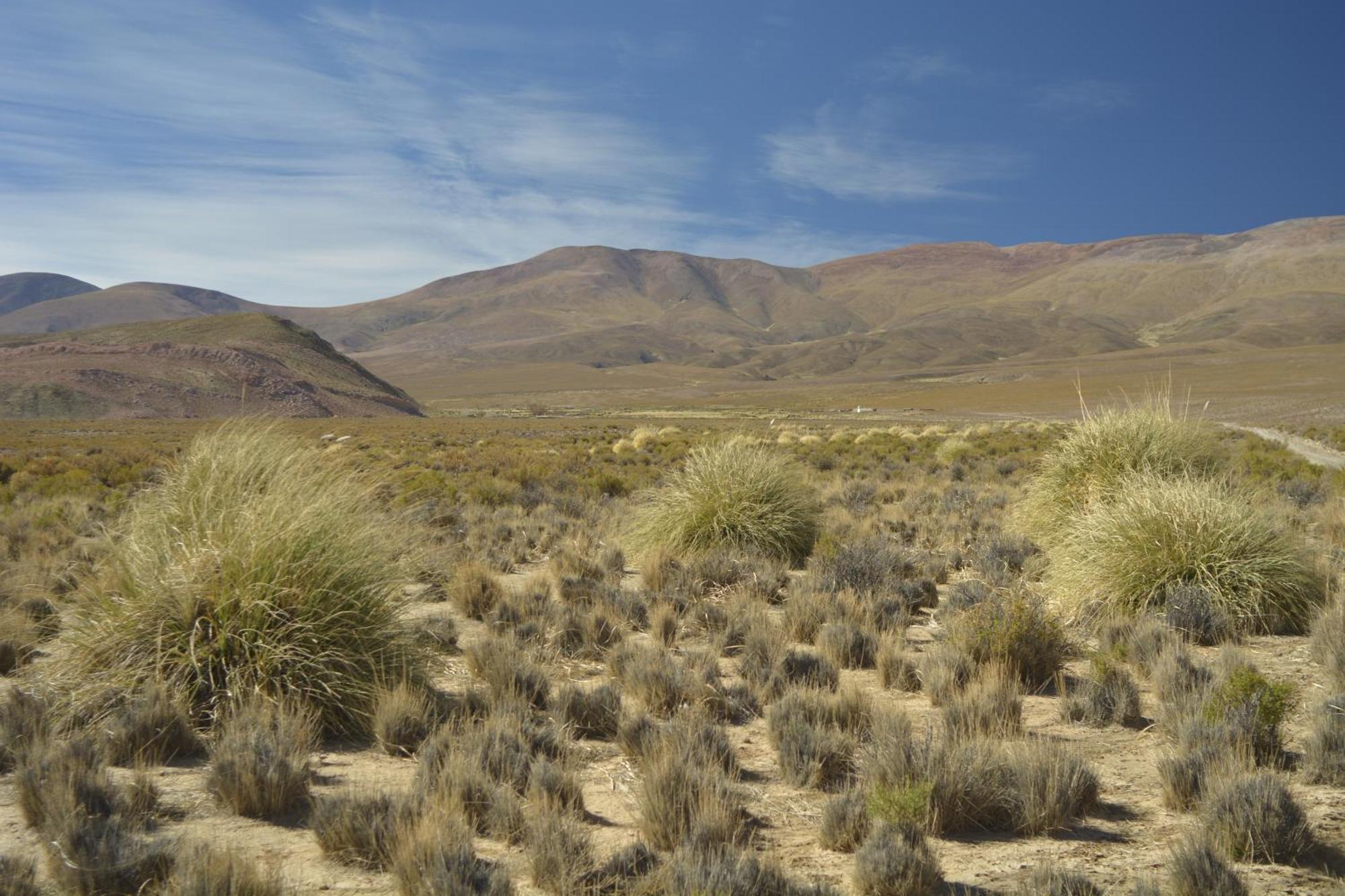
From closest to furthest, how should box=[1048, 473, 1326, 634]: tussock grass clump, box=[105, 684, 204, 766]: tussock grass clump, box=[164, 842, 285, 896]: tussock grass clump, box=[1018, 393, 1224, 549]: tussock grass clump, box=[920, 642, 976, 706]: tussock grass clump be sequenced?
1. box=[164, 842, 285, 896]: tussock grass clump
2. box=[105, 684, 204, 766]: tussock grass clump
3. box=[920, 642, 976, 706]: tussock grass clump
4. box=[1048, 473, 1326, 634]: tussock grass clump
5. box=[1018, 393, 1224, 549]: tussock grass clump

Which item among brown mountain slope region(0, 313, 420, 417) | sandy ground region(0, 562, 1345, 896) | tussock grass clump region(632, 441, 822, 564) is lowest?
sandy ground region(0, 562, 1345, 896)

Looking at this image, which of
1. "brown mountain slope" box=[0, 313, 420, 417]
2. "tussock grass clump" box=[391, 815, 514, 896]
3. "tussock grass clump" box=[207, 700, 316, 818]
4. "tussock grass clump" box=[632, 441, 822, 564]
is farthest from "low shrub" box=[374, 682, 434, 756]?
"brown mountain slope" box=[0, 313, 420, 417]

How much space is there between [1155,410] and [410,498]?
11.0 metres

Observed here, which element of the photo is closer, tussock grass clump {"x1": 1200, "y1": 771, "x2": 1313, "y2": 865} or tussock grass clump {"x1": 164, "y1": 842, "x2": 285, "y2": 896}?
tussock grass clump {"x1": 164, "y1": 842, "x2": 285, "y2": 896}

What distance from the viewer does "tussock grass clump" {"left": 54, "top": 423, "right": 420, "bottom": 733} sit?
4.67 metres

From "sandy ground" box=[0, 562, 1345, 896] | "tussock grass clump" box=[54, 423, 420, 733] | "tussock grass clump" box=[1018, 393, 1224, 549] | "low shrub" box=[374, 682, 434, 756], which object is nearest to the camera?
"sandy ground" box=[0, 562, 1345, 896]

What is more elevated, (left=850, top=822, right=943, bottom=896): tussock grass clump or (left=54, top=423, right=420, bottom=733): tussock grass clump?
(left=54, top=423, right=420, bottom=733): tussock grass clump

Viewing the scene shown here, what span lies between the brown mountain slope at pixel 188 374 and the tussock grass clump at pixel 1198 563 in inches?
2195

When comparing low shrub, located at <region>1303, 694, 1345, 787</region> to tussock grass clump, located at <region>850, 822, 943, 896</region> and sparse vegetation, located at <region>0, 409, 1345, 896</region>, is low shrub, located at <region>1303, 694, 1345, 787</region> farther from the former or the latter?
tussock grass clump, located at <region>850, 822, 943, 896</region>

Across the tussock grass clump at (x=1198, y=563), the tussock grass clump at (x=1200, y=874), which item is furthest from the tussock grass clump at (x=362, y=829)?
the tussock grass clump at (x=1198, y=563)

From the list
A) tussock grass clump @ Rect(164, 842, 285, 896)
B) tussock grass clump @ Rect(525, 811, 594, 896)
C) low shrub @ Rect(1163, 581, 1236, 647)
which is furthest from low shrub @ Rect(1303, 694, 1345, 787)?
tussock grass clump @ Rect(164, 842, 285, 896)

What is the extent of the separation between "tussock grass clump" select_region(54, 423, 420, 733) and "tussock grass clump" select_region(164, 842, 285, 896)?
1613 millimetres

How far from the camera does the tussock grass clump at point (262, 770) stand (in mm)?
3680

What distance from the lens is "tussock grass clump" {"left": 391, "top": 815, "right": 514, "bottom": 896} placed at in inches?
115
